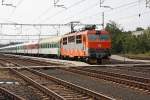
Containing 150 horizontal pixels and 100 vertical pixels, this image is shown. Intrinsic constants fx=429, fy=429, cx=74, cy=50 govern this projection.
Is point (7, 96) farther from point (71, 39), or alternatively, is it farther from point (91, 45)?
point (71, 39)

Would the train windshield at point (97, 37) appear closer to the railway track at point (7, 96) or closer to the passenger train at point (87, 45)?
the passenger train at point (87, 45)

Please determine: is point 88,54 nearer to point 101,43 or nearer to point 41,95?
point 101,43

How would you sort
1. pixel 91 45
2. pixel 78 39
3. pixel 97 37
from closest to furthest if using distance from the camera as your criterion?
pixel 91 45, pixel 97 37, pixel 78 39

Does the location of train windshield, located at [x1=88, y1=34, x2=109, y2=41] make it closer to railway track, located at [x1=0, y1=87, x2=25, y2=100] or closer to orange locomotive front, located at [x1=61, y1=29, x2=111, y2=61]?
orange locomotive front, located at [x1=61, y1=29, x2=111, y2=61]

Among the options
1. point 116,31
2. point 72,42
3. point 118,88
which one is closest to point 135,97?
point 118,88

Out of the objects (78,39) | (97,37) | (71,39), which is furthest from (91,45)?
(71,39)

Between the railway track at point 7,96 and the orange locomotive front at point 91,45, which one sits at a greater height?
the orange locomotive front at point 91,45

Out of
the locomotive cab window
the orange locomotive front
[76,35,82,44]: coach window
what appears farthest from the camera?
[76,35,82,44]: coach window

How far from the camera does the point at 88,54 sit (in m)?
36.2

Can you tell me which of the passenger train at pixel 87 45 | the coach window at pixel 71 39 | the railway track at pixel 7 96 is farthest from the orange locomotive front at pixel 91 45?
the railway track at pixel 7 96

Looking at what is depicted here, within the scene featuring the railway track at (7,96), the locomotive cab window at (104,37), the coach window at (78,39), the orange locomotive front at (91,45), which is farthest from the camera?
the coach window at (78,39)

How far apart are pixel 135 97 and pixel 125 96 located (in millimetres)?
366

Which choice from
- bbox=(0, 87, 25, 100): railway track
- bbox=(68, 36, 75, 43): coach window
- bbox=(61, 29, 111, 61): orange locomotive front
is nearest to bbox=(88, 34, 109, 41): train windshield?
bbox=(61, 29, 111, 61): orange locomotive front

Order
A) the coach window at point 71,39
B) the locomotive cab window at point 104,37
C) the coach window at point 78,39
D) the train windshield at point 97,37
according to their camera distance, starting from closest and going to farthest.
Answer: the train windshield at point 97,37 → the locomotive cab window at point 104,37 → the coach window at point 78,39 → the coach window at point 71,39
